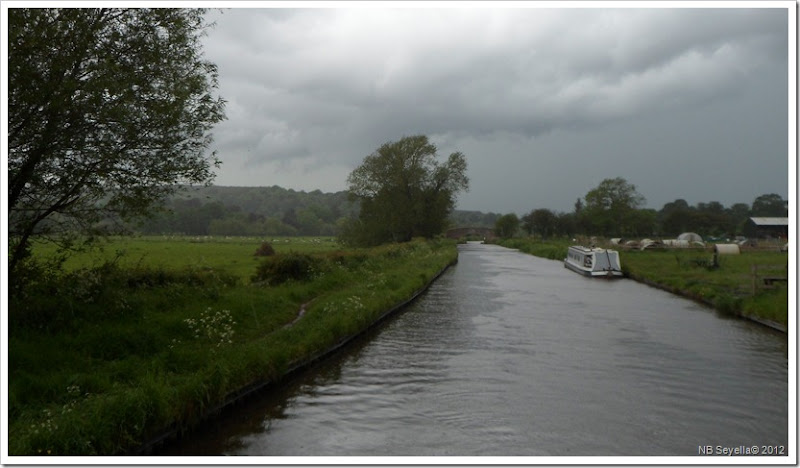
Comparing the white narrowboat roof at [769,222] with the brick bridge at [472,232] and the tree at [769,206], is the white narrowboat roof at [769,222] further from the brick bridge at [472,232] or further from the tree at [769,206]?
the brick bridge at [472,232]

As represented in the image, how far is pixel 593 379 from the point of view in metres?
13.4

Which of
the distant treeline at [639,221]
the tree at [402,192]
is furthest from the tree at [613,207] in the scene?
the tree at [402,192]

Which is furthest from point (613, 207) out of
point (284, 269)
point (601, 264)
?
point (284, 269)

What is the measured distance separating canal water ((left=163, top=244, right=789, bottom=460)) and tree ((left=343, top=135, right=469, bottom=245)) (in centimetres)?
4853

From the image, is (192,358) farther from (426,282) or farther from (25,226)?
(426,282)

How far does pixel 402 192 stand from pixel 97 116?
61063 millimetres

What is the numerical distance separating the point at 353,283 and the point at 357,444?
1718 centimetres

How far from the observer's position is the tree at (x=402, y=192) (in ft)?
230

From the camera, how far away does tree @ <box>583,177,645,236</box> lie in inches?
4424

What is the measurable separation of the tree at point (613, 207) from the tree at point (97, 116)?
105935 millimetres

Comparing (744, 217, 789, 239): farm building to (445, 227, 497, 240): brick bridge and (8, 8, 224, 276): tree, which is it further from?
(445, 227, 497, 240): brick bridge

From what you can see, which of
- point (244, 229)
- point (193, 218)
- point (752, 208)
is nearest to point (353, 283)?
point (193, 218)

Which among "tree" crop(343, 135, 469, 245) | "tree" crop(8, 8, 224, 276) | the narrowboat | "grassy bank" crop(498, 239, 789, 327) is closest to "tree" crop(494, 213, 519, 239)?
"tree" crop(343, 135, 469, 245)

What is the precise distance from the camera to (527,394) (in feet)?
39.5
